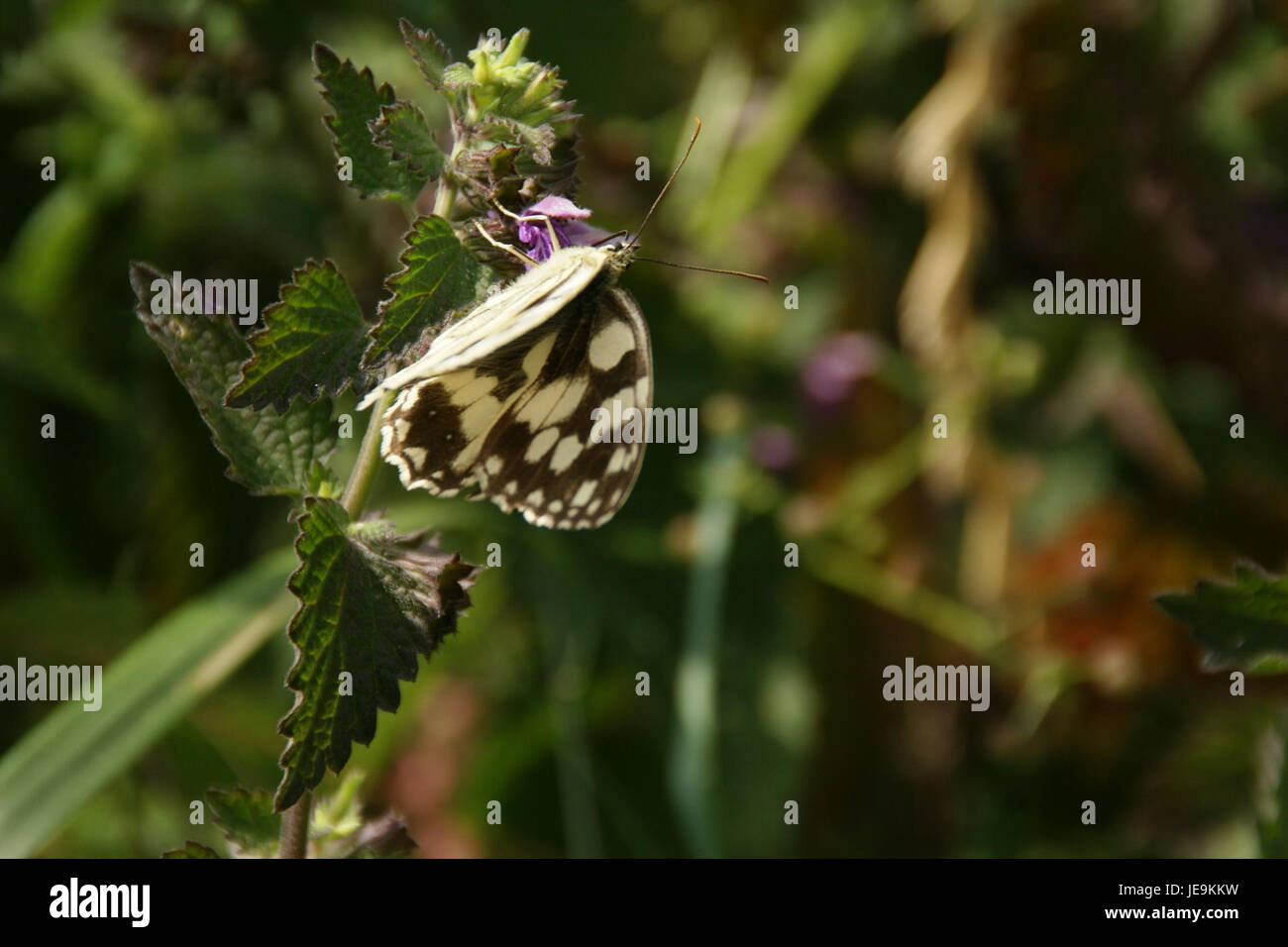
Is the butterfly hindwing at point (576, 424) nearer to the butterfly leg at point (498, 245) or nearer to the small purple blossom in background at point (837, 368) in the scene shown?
the butterfly leg at point (498, 245)

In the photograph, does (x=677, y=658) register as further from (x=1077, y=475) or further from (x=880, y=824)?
(x=1077, y=475)

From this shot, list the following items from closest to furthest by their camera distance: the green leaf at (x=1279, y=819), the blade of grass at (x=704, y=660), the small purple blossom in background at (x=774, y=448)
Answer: the green leaf at (x=1279, y=819), the blade of grass at (x=704, y=660), the small purple blossom in background at (x=774, y=448)

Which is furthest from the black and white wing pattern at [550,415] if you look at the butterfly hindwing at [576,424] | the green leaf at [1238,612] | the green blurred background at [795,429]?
the green blurred background at [795,429]

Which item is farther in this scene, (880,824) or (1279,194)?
(1279,194)

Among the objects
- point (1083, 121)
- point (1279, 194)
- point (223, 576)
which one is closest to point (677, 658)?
point (223, 576)

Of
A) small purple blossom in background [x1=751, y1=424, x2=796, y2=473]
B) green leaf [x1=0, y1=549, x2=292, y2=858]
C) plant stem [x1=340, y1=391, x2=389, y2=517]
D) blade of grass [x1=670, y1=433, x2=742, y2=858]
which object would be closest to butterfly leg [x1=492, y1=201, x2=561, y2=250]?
plant stem [x1=340, y1=391, x2=389, y2=517]

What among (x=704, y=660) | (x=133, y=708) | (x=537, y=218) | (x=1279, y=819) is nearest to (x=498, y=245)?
(x=537, y=218)

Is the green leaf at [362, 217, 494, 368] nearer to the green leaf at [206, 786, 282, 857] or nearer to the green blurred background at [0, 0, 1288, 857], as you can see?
the green leaf at [206, 786, 282, 857]
